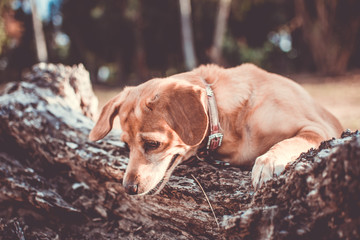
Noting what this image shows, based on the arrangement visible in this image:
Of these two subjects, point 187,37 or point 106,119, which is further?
point 187,37

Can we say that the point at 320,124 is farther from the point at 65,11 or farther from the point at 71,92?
the point at 65,11

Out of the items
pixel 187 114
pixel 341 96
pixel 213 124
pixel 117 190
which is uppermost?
pixel 187 114

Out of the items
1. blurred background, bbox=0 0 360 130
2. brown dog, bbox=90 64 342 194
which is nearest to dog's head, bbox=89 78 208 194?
brown dog, bbox=90 64 342 194

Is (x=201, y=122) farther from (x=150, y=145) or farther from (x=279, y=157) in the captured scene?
(x=279, y=157)

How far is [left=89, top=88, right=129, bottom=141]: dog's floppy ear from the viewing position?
2998 mm

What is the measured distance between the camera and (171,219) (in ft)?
8.29

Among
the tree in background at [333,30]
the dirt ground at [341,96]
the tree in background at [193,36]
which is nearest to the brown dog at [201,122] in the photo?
the dirt ground at [341,96]

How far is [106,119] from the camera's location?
10.2ft

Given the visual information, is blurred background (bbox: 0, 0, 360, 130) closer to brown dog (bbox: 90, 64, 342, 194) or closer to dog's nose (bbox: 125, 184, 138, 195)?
brown dog (bbox: 90, 64, 342, 194)

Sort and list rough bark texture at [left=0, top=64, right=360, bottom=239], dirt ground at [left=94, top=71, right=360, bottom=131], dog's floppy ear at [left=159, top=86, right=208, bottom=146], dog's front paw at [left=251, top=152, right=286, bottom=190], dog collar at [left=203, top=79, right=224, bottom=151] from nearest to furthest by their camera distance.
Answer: rough bark texture at [left=0, top=64, right=360, bottom=239]
dog's front paw at [left=251, top=152, right=286, bottom=190]
dog's floppy ear at [left=159, top=86, right=208, bottom=146]
dog collar at [left=203, top=79, right=224, bottom=151]
dirt ground at [left=94, top=71, right=360, bottom=131]

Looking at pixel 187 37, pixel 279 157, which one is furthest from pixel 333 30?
pixel 279 157

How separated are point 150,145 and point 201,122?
0.56 metres

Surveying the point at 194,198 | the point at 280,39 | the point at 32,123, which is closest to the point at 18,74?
the point at 280,39

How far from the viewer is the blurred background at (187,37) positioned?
17750 mm
